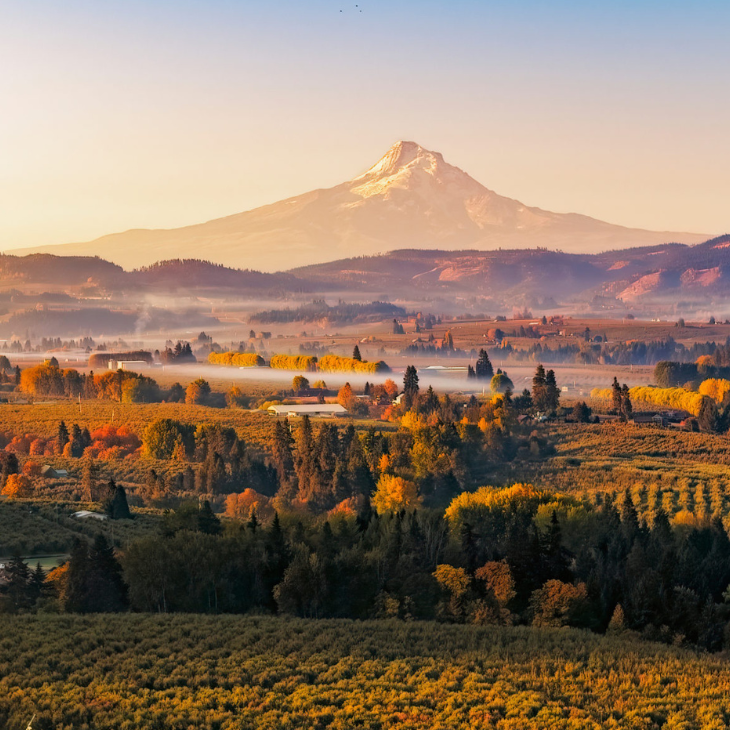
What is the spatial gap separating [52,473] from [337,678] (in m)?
105

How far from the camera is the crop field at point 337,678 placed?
4338 cm

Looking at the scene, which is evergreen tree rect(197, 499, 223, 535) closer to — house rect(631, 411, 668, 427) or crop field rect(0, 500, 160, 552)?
crop field rect(0, 500, 160, 552)

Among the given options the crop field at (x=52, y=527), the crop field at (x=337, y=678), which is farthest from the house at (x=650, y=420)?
the crop field at (x=337, y=678)

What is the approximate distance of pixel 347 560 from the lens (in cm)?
6975

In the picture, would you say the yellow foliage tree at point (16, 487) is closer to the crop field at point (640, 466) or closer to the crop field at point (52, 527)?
the crop field at point (52, 527)

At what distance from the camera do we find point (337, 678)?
158ft

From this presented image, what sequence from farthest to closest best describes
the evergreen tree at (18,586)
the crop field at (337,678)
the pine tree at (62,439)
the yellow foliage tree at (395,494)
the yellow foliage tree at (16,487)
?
the pine tree at (62,439) < the yellow foliage tree at (395,494) < the yellow foliage tree at (16,487) < the evergreen tree at (18,586) < the crop field at (337,678)

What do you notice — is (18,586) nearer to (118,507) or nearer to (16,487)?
(118,507)

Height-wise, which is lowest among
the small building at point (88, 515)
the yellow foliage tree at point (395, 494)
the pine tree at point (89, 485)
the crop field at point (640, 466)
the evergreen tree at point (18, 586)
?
the yellow foliage tree at point (395, 494)

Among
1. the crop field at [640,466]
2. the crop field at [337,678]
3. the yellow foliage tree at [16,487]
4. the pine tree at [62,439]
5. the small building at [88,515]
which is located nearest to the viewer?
the crop field at [337,678]

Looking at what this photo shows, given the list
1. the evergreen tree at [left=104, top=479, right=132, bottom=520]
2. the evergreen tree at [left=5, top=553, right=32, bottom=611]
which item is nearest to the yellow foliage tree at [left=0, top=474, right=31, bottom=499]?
the evergreen tree at [left=104, top=479, right=132, bottom=520]

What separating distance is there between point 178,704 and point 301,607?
21.1m

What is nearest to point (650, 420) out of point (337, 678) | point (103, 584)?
point (103, 584)

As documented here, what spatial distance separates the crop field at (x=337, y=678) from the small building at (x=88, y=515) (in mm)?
47503
